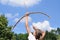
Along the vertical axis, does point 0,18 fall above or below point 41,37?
above

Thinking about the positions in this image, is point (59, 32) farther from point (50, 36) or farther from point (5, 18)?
point (5, 18)

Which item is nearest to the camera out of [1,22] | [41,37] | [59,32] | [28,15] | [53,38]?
[41,37]

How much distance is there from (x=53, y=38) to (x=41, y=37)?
135m

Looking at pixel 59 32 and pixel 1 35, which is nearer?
pixel 1 35

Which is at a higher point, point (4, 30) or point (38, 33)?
point (4, 30)

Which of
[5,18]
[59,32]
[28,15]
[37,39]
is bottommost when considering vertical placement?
[37,39]

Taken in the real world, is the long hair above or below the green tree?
below

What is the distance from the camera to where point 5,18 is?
4709 cm

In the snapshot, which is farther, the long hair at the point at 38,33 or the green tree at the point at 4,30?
the green tree at the point at 4,30

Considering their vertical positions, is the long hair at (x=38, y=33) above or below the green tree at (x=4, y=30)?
below

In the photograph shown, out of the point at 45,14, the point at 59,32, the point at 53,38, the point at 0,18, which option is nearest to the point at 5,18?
the point at 0,18

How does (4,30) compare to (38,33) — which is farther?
(4,30)

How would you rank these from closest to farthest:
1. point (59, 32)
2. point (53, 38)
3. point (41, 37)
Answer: point (41, 37)
point (53, 38)
point (59, 32)

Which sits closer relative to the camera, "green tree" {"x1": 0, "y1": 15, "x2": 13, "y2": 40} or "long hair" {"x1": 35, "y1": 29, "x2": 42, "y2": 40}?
"long hair" {"x1": 35, "y1": 29, "x2": 42, "y2": 40}
